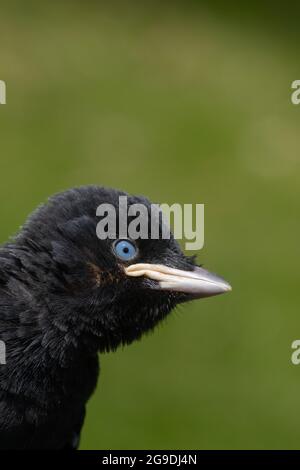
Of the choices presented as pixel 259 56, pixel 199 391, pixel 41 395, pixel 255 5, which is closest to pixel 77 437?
pixel 41 395

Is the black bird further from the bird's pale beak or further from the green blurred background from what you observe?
the green blurred background

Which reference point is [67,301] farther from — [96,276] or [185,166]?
[185,166]

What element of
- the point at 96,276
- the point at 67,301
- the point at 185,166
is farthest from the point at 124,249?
the point at 185,166

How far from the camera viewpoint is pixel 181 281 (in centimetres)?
304

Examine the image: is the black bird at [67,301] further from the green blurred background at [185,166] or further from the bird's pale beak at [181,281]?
the green blurred background at [185,166]

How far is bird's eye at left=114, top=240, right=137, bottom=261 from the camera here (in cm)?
297

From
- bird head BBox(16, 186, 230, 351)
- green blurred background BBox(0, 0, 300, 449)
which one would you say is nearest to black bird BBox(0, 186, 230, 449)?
bird head BBox(16, 186, 230, 351)

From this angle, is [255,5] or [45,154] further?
[255,5]

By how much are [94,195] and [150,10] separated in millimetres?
7360

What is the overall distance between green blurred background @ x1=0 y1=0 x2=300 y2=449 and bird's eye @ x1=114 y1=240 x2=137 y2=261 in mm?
2743

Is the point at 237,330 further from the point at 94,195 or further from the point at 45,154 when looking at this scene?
the point at 94,195

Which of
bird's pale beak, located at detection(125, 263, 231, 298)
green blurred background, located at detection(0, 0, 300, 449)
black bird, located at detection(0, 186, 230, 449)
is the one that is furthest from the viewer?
green blurred background, located at detection(0, 0, 300, 449)

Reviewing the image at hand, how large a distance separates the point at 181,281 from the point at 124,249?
0.20 meters

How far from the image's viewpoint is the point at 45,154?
302 inches
